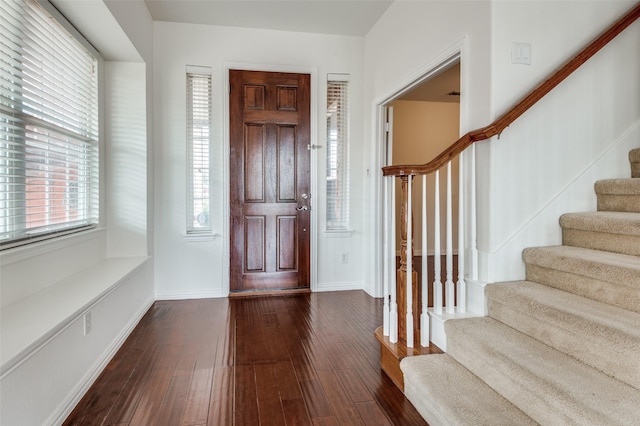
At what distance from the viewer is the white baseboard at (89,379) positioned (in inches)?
69.4

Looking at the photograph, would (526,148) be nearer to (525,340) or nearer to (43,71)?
(525,340)

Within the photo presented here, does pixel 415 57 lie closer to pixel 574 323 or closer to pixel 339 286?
pixel 574 323

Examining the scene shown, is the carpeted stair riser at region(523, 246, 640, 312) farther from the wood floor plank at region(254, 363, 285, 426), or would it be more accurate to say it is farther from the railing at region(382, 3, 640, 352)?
the wood floor plank at region(254, 363, 285, 426)

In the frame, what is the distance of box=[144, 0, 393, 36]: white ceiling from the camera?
3.44 meters

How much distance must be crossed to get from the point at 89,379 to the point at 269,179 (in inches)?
94.7

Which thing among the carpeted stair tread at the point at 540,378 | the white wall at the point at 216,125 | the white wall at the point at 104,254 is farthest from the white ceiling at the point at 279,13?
the carpeted stair tread at the point at 540,378

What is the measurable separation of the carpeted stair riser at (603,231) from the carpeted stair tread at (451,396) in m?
0.96

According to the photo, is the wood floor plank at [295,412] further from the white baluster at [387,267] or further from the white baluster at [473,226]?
the white baluster at [473,226]

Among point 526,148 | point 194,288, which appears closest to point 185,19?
point 194,288

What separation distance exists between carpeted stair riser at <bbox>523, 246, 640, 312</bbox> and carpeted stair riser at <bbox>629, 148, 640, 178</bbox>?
2.14 ft

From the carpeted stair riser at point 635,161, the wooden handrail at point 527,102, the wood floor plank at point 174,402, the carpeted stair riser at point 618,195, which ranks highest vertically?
the wooden handrail at point 527,102

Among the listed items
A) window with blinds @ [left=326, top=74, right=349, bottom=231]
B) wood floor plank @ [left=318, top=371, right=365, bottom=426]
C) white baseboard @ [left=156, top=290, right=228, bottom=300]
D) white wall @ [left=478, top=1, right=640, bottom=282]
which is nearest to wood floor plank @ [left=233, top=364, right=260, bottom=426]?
wood floor plank @ [left=318, top=371, right=365, bottom=426]

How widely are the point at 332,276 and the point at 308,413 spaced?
2413 mm

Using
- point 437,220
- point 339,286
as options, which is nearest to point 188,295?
point 339,286
